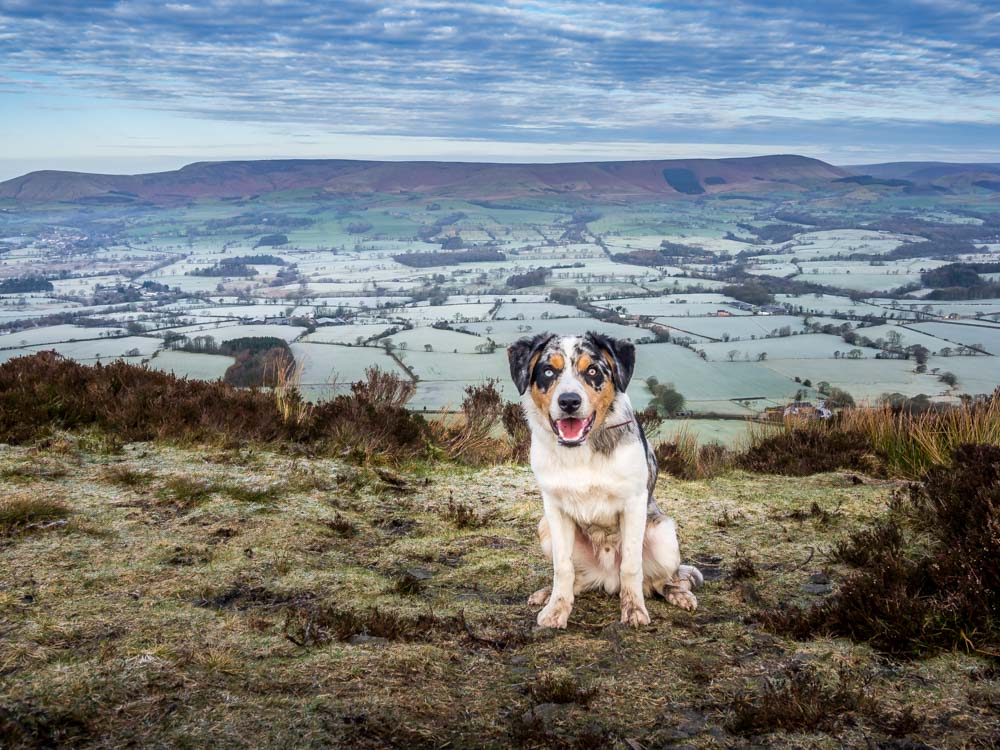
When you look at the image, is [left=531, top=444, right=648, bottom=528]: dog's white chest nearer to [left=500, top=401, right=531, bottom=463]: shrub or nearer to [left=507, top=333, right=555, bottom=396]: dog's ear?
[left=507, top=333, right=555, bottom=396]: dog's ear

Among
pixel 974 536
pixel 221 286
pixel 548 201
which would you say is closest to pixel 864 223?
pixel 548 201

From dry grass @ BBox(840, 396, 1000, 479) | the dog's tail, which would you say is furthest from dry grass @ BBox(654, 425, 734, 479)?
the dog's tail

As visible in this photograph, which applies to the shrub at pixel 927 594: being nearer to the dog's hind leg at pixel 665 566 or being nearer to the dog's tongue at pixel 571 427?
the dog's hind leg at pixel 665 566

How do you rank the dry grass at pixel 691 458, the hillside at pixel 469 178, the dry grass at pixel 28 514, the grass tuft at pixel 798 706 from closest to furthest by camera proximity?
the grass tuft at pixel 798 706 < the dry grass at pixel 28 514 < the dry grass at pixel 691 458 < the hillside at pixel 469 178

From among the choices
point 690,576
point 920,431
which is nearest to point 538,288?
point 920,431

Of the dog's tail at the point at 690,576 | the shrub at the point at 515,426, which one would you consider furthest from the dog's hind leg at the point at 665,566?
the shrub at the point at 515,426
